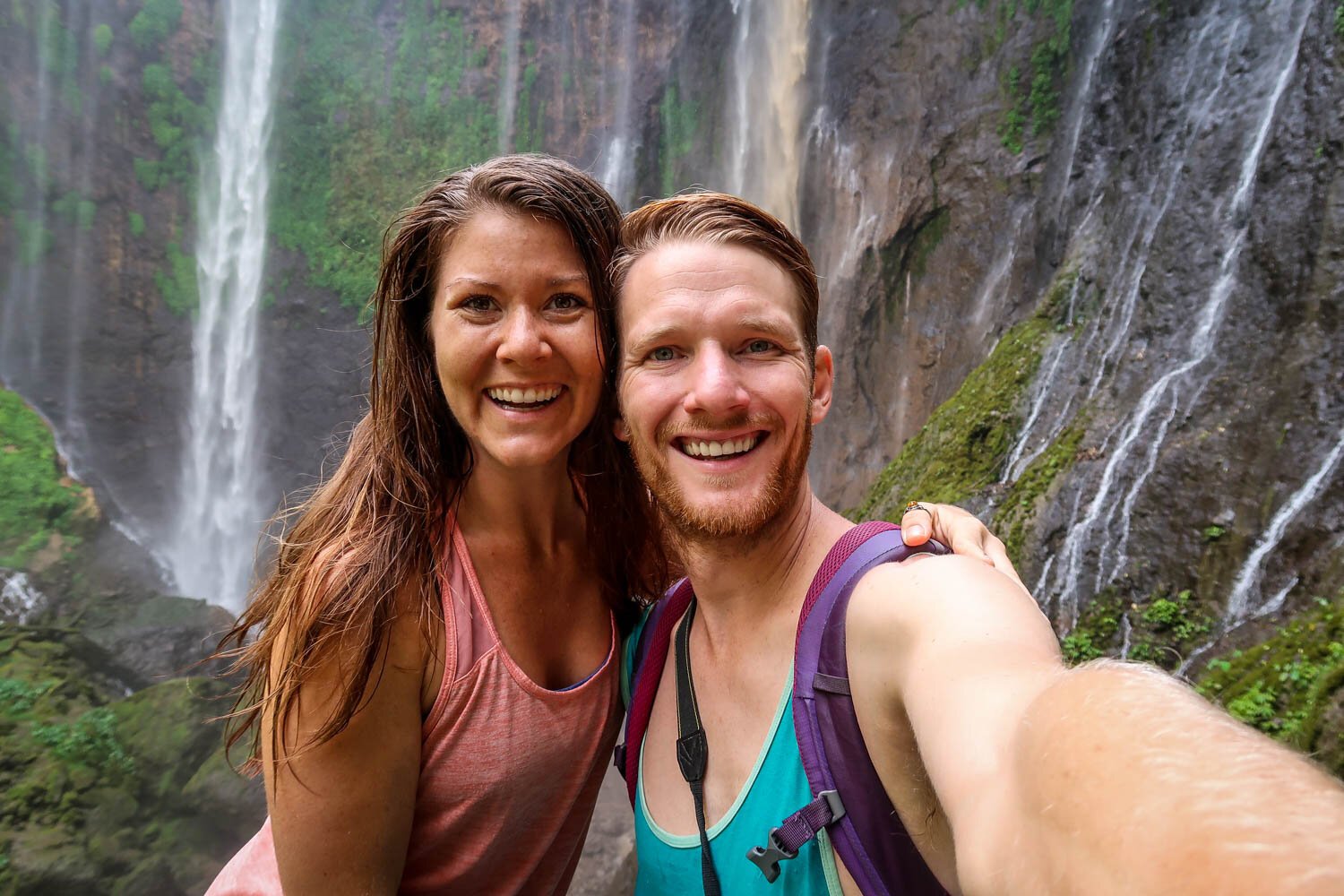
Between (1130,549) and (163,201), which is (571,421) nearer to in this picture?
(1130,549)

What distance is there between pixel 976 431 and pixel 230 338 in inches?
701

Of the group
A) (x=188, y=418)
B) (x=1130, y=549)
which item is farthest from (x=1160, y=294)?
(x=188, y=418)

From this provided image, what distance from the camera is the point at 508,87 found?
21.0m

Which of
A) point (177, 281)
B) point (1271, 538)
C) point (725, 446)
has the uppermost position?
point (725, 446)

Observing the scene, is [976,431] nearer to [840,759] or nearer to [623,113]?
[840,759]

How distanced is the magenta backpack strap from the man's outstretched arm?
2.65ft

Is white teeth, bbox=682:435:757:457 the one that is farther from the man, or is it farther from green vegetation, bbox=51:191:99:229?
green vegetation, bbox=51:191:99:229

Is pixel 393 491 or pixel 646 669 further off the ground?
pixel 393 491

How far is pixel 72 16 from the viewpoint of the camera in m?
18.1

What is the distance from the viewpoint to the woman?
1.61 m

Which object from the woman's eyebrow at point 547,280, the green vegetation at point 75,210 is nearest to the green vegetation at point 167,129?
the green vegetation at point 75,210

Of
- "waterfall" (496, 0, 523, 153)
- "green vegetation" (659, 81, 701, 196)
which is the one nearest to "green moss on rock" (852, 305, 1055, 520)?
"green vegetation" (659, 81, 701, 196)

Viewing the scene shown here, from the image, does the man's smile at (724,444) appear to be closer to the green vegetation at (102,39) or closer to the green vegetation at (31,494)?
the green vegetation at (31,494)

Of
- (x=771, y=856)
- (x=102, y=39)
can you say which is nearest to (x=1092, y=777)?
(x=771, y=856)
